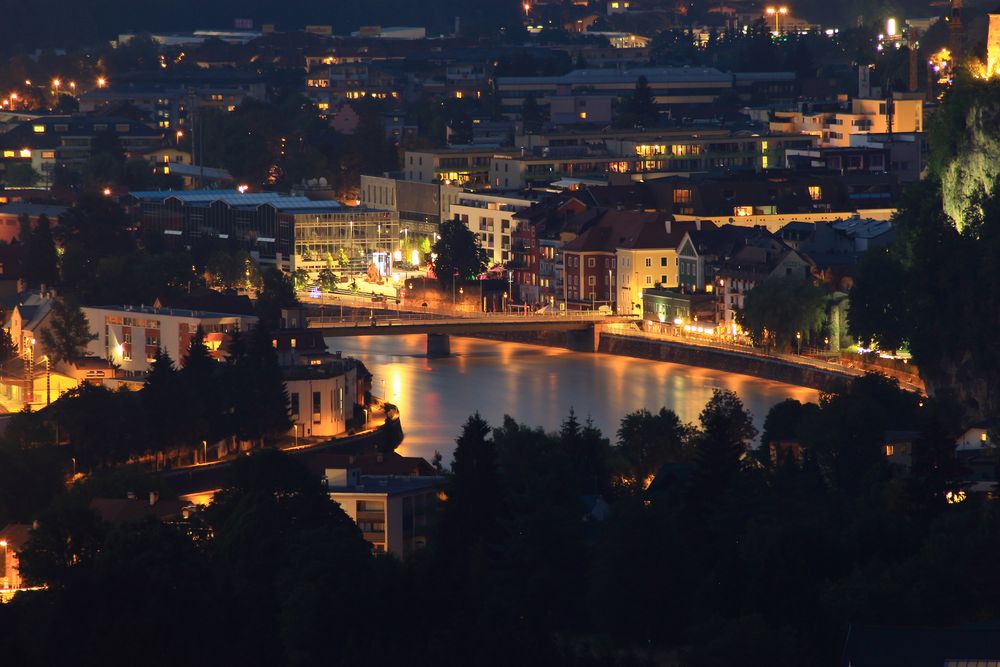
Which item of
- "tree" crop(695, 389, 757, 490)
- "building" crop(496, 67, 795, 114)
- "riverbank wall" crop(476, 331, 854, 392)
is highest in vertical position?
"building" crop(496, 67, 795, 114)

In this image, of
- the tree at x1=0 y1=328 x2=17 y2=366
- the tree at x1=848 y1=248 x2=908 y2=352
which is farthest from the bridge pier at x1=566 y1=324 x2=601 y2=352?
the tree at x1=0 y1=328 x2=17 y2=366

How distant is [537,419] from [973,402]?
242cm

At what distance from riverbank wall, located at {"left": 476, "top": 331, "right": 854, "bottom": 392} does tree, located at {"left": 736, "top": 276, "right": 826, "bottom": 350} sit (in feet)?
0.63

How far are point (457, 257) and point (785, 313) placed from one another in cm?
439

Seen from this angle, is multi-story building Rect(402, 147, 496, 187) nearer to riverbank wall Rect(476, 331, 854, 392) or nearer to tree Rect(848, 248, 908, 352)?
riverbank wall Rect(476, 331, 854, 392)

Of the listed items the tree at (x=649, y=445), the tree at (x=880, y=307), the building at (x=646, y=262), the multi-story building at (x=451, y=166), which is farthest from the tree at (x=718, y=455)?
the multi-story building at (x=451, y=166)

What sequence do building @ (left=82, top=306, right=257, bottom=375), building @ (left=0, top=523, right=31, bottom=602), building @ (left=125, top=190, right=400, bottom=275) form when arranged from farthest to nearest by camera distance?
building @ (left=125, top=190, right=400, bottom=275)
building @ (left=82, top=306, right=257, bottom=375)
building @ (left=0, top=523, right=31, bottom=602)

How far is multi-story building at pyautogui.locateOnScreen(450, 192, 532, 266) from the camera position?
89.5 feet

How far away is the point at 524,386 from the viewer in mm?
20797

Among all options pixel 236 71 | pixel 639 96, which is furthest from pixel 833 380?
pixel 236 71

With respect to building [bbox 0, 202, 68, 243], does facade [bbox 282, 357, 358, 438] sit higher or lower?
lower

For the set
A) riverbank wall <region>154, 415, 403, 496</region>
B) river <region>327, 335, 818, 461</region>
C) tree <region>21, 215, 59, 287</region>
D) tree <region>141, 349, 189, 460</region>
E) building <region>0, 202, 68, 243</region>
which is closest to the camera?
riverbank wall <region>154, 415, 403, 496</region>

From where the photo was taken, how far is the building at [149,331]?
20.3 meters

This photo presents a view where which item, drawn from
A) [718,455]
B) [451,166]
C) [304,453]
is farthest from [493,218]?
[718,455]
